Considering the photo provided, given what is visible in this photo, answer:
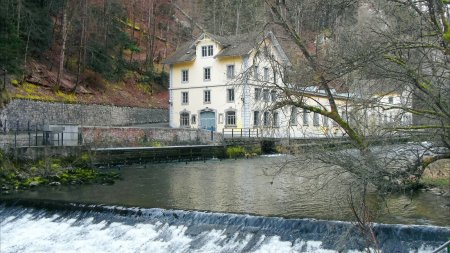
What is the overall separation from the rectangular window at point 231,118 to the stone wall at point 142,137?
6.17m

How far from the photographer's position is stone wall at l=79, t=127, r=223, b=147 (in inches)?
934

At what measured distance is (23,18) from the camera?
29.9 m

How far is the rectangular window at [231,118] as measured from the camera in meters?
36.7

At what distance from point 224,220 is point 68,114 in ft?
71.5

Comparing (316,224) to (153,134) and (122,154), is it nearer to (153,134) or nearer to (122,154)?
(122,154)

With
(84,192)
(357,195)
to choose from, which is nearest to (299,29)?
(357,195)

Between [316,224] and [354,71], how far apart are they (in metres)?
3.76

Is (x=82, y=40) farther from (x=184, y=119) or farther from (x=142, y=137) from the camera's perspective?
(x=184, y=119)

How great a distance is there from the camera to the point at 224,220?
10.7m

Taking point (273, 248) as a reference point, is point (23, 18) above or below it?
above

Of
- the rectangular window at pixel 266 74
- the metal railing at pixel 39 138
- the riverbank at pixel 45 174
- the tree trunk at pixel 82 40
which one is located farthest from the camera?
the tree trunk at pixel 82 40

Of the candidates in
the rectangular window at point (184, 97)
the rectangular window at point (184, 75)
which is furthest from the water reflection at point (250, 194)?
the rectangular window at point (184, 75)

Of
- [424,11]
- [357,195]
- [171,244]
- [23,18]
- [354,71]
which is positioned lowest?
[171,244]

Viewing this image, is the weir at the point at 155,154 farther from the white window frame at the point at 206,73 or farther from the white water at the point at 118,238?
the white window frame at the point at 206,73
